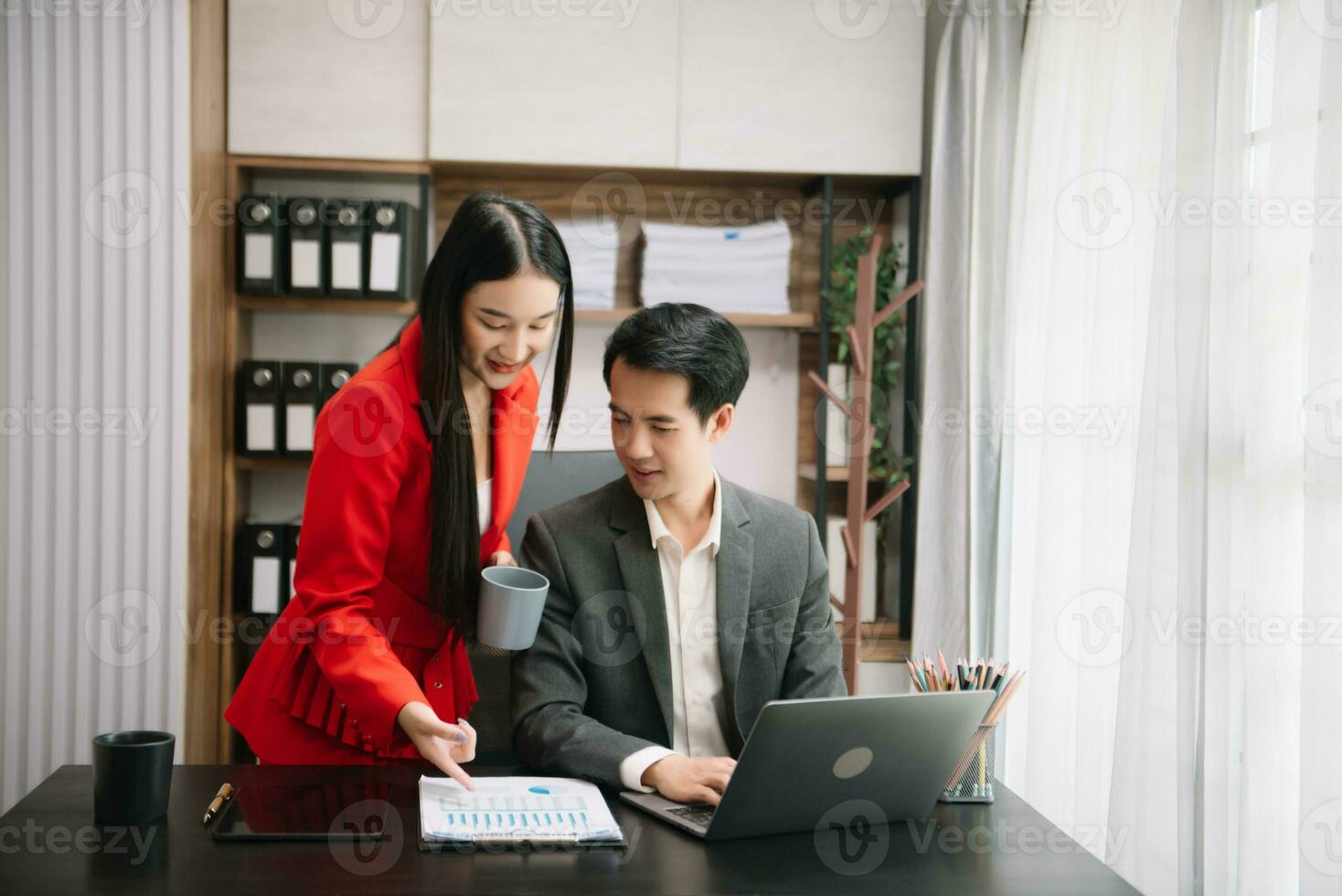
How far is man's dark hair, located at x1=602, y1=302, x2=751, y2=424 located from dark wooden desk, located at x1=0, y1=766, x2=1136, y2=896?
23.1 inches

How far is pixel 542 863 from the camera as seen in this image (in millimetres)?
1079

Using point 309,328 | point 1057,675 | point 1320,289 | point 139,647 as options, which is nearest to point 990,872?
point 1320,289

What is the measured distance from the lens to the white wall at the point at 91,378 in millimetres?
2666

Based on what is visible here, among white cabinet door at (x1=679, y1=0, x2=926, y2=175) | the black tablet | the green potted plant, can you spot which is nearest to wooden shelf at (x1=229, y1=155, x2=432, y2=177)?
white cabinet door at (x1=679, y1=0, x2=926, y2=175)

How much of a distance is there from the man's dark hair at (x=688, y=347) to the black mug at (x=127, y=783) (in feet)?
2.46

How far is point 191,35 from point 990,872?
2534 mm

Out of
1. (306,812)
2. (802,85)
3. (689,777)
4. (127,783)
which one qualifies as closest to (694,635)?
(689,777)

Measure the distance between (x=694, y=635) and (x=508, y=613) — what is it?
34 cm

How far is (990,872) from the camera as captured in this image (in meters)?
1.09

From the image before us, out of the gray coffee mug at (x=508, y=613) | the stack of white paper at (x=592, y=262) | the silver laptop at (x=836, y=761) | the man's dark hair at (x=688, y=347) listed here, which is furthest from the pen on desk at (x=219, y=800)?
the stack of white paper at (x=592, y=262)

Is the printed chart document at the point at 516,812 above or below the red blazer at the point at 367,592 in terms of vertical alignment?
below

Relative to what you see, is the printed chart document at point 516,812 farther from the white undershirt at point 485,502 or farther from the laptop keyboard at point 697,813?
the white undershirt at point 485,502

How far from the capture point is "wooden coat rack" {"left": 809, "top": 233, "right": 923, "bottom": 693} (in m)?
2.69

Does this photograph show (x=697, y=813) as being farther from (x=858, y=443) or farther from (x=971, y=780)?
(x=858, y=443)
